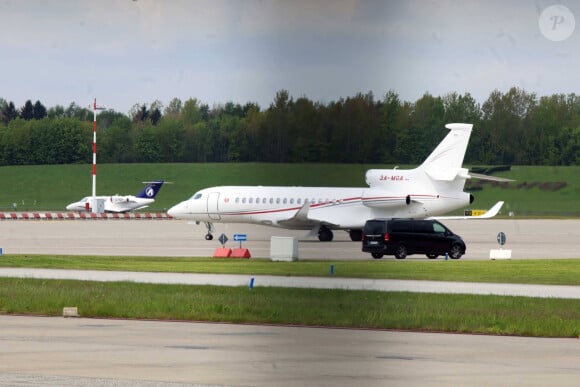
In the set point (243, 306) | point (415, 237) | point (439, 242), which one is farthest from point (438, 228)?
point (243, 306)

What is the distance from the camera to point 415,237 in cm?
5088

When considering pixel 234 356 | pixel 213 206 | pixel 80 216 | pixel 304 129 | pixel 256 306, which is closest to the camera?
pixel 304 129

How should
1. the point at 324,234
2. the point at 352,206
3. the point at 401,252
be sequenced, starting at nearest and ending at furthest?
the point at 324,234 < the point at 401,252 < the point at 352,206

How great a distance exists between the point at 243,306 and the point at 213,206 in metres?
41.5

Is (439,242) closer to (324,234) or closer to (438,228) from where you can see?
(438,228)

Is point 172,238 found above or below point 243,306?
below

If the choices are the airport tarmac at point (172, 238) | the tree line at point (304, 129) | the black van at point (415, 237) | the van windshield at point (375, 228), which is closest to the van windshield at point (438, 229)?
the black van at point (415, 237)

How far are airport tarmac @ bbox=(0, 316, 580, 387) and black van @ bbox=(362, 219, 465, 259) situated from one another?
88.5 ft

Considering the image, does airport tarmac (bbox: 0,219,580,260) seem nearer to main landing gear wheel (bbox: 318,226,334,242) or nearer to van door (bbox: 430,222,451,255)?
main landing gear wheel (bbox: 318,226,334,242)

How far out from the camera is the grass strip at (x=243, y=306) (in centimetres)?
2300

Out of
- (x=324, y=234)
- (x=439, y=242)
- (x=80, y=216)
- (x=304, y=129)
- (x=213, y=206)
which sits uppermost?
(x=304, y=129)

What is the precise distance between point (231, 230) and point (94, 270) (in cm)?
3514

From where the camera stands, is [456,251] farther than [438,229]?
No

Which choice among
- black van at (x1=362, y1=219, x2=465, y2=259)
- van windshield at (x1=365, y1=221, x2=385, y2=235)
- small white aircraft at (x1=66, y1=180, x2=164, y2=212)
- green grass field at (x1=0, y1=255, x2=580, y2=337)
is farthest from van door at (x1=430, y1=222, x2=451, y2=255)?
small white aircraft at (x1=66, y1=180, x2=164, y2=212)
